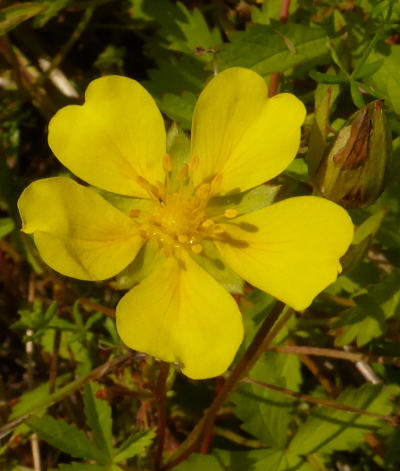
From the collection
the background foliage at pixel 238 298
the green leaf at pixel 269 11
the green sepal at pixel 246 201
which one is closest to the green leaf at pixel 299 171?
the background foliage at pixel 238 298


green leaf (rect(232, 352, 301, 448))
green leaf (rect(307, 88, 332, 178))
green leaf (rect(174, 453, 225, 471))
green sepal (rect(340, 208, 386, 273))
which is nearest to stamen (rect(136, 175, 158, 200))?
green leaf (rect(307, 88, 332, 178))

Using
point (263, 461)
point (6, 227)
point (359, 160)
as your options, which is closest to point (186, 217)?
point (359, 160)

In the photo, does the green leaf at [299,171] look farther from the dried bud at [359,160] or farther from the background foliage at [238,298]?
the dried bud at [359,160]

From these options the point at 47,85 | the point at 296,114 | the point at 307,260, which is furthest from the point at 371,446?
the point at 47,85

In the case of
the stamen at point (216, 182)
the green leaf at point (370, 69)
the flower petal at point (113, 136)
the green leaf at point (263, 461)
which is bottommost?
the green leaf at point (263, 461)

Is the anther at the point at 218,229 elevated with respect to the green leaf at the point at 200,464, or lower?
elevated

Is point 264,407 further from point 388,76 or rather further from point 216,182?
point 388,76

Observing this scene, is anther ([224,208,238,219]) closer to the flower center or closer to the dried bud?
the flower center
